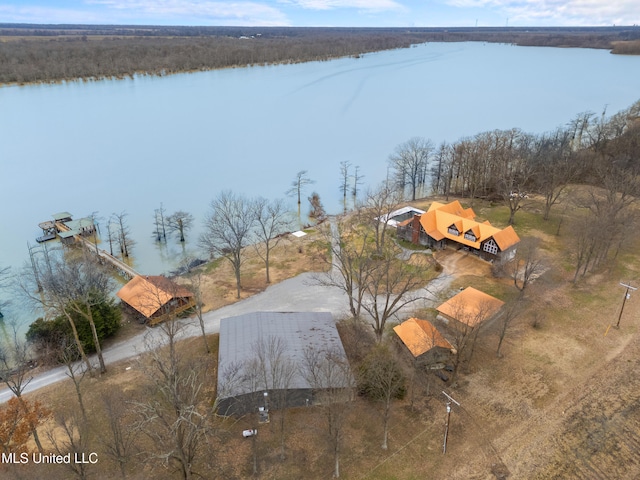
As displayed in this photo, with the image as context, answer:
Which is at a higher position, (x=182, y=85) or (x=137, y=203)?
(x=182, y=85)

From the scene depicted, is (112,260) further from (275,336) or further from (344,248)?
(275,336)

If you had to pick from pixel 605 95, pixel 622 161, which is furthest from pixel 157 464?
pixel 605 95

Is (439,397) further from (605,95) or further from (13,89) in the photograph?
(13,89)

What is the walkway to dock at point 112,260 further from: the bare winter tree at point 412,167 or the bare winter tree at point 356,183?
the bare winter tree at point 412,167

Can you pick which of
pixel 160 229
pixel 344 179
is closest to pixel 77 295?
pixel 160 229

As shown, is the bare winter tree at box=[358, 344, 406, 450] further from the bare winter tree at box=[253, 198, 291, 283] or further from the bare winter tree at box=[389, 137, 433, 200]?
the bare winter tree at box=[389, 137, 433, 200]

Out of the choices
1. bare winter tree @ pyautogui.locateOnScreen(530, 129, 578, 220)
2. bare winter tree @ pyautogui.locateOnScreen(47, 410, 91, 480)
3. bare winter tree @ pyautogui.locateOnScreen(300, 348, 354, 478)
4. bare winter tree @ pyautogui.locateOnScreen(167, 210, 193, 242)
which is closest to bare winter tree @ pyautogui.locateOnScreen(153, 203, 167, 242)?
bare winter tree @ pyautogui.locateOnScreen(167, 210, 193, 242)
